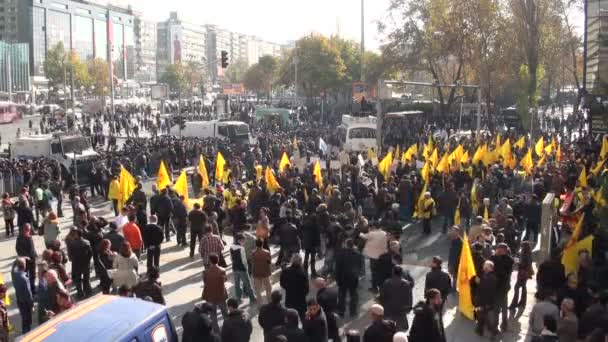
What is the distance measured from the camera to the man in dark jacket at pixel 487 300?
34.3 feet

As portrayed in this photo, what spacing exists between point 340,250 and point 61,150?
20.3m

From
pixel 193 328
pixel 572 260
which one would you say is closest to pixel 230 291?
pixel 193 328

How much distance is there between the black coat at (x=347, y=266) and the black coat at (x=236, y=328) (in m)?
3.49

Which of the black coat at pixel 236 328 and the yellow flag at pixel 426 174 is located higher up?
the yellow flag at pixel 426 174

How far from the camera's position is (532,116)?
37.7 m

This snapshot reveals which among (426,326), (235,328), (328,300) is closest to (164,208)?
(328,300)

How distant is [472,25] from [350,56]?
29.8m

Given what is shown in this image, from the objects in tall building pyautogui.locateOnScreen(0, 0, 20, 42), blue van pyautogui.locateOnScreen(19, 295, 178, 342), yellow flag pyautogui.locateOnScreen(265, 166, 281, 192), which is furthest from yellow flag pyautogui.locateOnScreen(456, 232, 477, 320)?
tall building pyautogui.locateOnScreen(0, 0, 20, 42)

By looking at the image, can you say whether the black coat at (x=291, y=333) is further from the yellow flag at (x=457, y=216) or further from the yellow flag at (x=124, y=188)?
the yellow flag at (x=124, y=188)

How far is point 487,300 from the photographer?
10.7 metres

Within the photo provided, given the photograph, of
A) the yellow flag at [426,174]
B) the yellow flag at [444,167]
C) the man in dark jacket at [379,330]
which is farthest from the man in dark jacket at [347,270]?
the yellow flag at [444,167]

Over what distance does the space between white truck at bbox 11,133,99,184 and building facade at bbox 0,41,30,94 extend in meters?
91.5

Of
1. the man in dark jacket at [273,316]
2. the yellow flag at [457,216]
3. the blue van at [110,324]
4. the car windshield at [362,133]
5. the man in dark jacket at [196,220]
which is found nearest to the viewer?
the blue van at [110,324]

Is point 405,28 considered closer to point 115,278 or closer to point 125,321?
point 115,278
